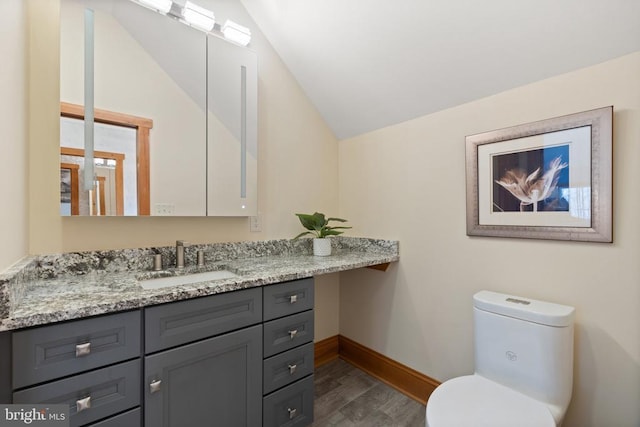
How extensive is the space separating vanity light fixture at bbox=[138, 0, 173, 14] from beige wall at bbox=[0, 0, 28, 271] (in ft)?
1.72

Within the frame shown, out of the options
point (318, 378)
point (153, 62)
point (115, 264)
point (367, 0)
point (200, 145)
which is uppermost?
point (367, 0)

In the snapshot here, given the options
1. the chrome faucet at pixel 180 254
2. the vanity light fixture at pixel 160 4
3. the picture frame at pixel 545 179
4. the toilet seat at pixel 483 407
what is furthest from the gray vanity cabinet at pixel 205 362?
the vanity light fixture at pixel 160 4

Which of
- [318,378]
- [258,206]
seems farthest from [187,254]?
[318,378]

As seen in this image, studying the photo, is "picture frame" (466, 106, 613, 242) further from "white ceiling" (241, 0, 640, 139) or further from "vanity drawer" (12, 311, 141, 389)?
"vanity drawer" (12, 311, 141, 389)

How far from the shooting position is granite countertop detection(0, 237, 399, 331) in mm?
845

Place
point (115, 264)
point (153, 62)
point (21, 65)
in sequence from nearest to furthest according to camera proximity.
Result: 1. point (21, 65)
2. point (115, 264)
3. point (153, 62)

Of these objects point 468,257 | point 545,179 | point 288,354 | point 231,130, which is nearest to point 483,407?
point 468,257

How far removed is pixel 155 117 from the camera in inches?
59.2

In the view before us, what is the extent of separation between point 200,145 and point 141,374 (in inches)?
45.5

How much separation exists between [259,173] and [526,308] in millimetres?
1607

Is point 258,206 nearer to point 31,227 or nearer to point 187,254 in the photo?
point 187,254

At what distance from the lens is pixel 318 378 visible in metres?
2.03

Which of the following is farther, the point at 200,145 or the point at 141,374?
the point at 200,145

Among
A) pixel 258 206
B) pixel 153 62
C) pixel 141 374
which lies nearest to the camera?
pixel 141 374
